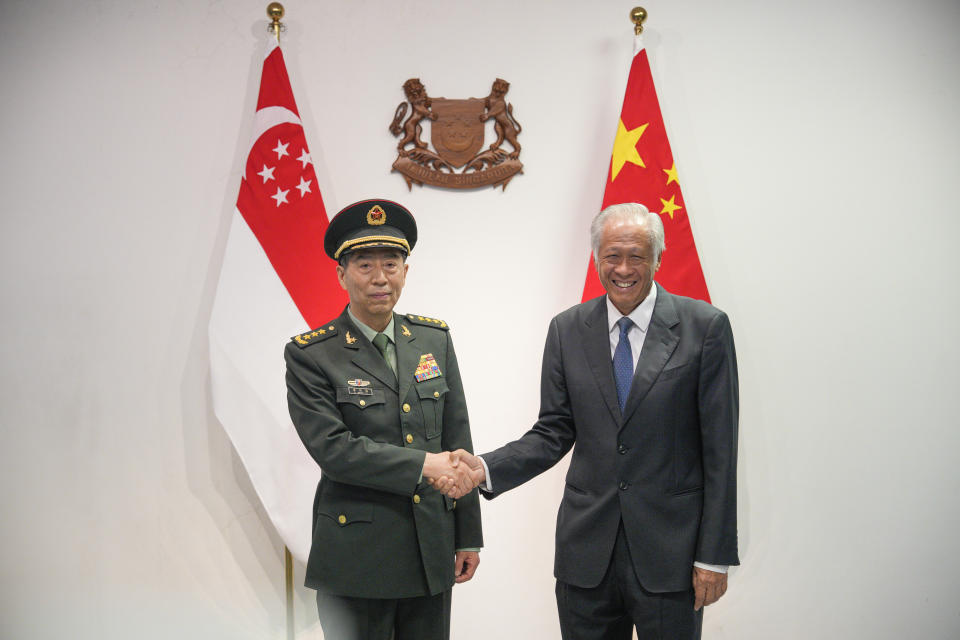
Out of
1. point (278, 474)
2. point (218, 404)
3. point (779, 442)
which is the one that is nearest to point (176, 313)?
point (218, 404)

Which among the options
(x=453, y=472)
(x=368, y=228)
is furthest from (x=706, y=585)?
(x=368, y=228)

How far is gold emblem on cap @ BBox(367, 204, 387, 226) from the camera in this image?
1.88 metres

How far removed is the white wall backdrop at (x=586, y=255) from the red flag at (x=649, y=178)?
0.10 metres

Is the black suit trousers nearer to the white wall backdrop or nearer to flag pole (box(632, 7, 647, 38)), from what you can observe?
the white wall backdrop

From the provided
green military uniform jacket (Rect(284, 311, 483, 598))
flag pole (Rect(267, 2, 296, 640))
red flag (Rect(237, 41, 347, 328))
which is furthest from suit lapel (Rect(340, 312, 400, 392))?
flag pole (Rect(267, 2, 296, 640))

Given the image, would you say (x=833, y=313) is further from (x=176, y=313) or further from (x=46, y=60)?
(x=46, y=60)

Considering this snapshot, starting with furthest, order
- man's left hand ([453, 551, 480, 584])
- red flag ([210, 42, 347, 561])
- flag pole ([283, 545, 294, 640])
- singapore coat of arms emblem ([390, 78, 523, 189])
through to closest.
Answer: singapore coat of arms emblem ([390, 78, 523, 189]) → flag pole ([283, 545, 294, 640]) → red flag ([210, 42, 347, 561]) → man's left hand ([453, 551, 480, 584])

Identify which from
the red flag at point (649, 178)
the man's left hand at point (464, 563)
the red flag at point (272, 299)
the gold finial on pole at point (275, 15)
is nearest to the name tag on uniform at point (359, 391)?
the man's left hand at point (464, 563)

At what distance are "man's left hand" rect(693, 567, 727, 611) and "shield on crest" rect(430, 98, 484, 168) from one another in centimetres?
178

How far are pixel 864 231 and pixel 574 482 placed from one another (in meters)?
1.84

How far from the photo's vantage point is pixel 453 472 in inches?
70.6

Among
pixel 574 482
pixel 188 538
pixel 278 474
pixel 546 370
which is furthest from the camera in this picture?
pixel 188 538

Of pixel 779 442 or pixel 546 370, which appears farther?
pixel 779 442

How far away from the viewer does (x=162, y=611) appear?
9.24 feet
